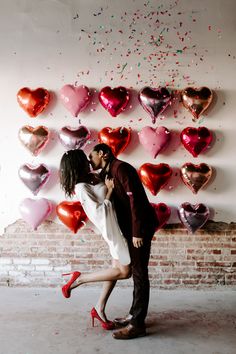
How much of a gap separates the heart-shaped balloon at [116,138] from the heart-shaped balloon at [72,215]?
1.80 feet

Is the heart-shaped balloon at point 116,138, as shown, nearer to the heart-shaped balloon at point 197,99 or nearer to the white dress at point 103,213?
the heart-shaped balloon at point 197,99

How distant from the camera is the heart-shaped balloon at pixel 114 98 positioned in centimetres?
323

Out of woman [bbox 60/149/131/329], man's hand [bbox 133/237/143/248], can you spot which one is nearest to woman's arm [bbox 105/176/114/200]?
woman [bbox 60/149/131/329]

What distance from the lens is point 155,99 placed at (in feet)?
10.5

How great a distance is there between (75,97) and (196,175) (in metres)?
1.18

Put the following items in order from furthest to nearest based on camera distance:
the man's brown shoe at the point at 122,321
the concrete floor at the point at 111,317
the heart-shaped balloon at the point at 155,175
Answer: the heart-shaped balloon at the point at 155,175, the man's brown shoe at the point at 122,321, the concrete floor at the point at 111,317

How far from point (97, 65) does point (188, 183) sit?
125cm

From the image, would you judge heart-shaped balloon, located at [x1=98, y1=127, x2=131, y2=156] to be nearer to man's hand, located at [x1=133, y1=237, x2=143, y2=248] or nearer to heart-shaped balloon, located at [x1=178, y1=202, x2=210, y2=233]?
heart-shaped balloon, located at [x1=178, y1=202, x2=210, y2=233]

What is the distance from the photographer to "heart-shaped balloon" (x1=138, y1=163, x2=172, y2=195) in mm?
3199

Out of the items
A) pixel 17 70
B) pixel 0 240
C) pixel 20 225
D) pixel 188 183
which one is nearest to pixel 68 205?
pixel 20 225

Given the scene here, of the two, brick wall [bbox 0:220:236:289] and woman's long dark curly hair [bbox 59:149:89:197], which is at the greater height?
woman's long dark curly hair [bbox 59:149:89:197]

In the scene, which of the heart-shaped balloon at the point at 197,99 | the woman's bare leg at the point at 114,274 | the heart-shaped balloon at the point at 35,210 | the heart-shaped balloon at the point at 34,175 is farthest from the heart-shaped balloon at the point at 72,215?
the heart-shaped balloon at the point at 197,99

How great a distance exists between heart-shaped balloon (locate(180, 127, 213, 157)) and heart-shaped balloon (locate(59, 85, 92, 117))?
0.85 meters

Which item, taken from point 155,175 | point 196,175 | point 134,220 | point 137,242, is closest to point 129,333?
point 137,242
